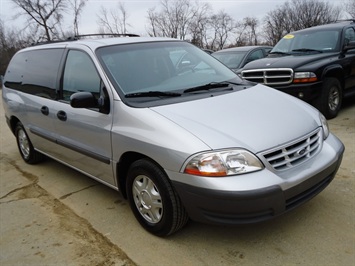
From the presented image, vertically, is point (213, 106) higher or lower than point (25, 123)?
higher

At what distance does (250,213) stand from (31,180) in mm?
3424

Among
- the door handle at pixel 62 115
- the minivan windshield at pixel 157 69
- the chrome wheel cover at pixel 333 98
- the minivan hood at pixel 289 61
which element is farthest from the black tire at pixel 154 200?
the chrome wheel cover at pixel 333 98

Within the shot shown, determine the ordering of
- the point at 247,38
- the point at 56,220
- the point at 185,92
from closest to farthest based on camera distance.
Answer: the point at 185,92 → the point at 56,220 → the point at 247,38

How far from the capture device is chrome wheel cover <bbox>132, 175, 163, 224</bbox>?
2861 millimetres

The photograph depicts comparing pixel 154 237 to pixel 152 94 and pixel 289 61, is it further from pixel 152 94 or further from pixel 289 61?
pixel 289 61

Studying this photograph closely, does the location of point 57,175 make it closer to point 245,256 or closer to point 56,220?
point 56,220

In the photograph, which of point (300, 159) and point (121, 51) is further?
point (121, 51)

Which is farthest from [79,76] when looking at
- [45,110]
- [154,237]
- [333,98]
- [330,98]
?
[333,98]

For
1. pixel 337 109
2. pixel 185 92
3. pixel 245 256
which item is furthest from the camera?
pixel 337 109

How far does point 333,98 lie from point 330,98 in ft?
0.55

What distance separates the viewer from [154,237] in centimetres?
301

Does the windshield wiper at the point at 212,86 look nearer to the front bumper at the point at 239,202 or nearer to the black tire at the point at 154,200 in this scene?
the black tire at the point at 154,200

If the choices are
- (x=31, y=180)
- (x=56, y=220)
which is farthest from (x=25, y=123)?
(x=56, y=220)

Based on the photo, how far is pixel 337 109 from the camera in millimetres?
6480
